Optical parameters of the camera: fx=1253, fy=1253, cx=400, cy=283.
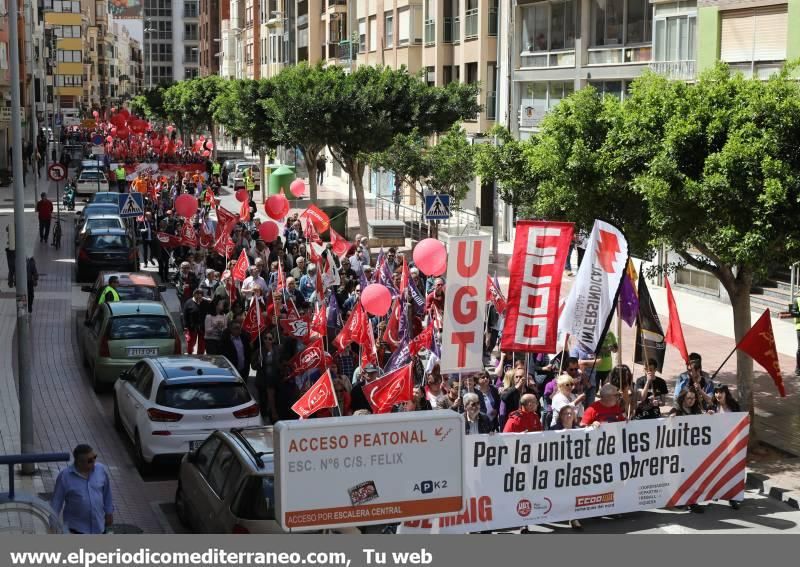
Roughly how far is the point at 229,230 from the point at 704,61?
36.8 feet

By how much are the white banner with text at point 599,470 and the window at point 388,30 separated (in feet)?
145

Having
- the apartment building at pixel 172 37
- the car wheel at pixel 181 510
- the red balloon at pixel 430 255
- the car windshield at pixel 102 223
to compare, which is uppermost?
the apartment building at pixel 172 37

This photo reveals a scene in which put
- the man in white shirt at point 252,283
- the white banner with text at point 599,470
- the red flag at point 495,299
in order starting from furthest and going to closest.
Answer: the man in white shirt at point 252,283, the red flag at point 495,299, the white banner with text at point 599,470

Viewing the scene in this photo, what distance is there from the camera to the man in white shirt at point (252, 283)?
69.8 feet

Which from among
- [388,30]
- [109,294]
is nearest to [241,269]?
[109,294]

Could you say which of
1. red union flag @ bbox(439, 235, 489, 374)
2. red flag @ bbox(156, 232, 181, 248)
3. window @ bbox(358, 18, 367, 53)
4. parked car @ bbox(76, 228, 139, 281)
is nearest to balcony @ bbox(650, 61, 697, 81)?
red flag @ bbox(156, 232, 181, 248)

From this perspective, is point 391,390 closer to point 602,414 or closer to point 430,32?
point 602,414

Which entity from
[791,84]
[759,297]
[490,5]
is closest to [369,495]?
[791,84]

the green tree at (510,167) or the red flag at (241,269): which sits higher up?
the green tree at (510,167)

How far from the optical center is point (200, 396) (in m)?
14.7

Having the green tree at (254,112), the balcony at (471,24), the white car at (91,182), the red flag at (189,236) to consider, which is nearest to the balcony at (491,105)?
the balcony at (471,24)

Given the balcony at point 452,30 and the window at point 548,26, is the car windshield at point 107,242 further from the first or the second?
the balcony at point 452,30

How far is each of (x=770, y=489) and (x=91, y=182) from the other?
4288 centimetres

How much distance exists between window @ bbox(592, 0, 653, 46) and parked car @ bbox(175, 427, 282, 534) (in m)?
23.6
